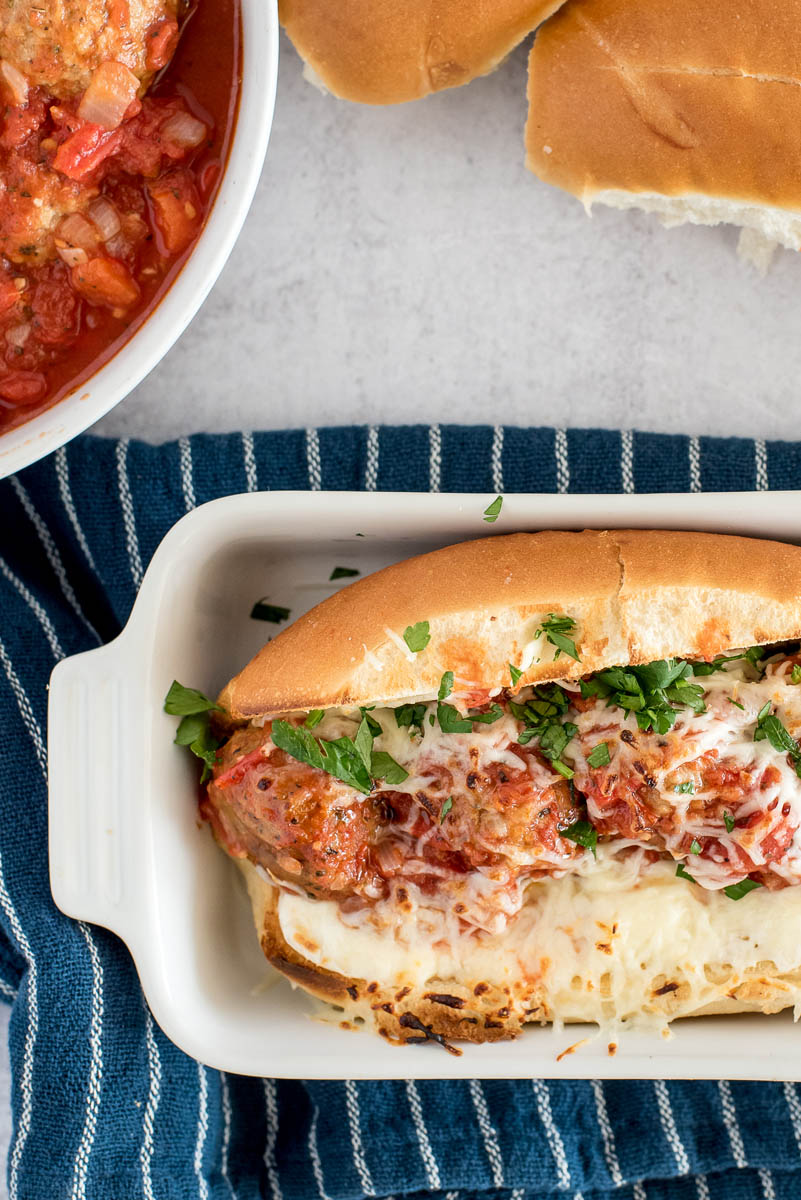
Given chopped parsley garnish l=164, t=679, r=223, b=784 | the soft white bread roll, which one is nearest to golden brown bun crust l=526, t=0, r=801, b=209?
the soft white bread roll

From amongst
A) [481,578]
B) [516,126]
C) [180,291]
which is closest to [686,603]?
[481,578]

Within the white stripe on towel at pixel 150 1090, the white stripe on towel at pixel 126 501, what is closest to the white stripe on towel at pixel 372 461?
the white stripe on towel at pixel 126 501

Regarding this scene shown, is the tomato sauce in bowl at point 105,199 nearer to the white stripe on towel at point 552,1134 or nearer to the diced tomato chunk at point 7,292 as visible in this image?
the diced tomato chunk at point 7,292

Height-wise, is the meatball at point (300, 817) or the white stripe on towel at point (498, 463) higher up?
the white stripe on towel at point (498, 463)

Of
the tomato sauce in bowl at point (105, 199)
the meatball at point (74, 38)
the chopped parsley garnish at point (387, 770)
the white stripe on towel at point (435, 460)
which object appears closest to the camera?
the meatball at point (74, 38)

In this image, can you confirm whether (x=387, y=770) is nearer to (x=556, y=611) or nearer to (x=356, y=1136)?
(x=556, y=611)

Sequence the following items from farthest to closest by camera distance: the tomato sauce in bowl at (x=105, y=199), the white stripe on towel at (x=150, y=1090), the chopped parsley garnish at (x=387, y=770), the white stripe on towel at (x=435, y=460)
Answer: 1. the white stripe on towel at (x=435, y=460)
2. the white stripe on towel at (x=150, y=1090)
3. the chopped parsley garnish at (x=387, y=770)
4. the tomato sauce in bowl at (x=105, y=199)

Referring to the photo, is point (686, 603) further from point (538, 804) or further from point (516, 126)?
point (516, 126)
